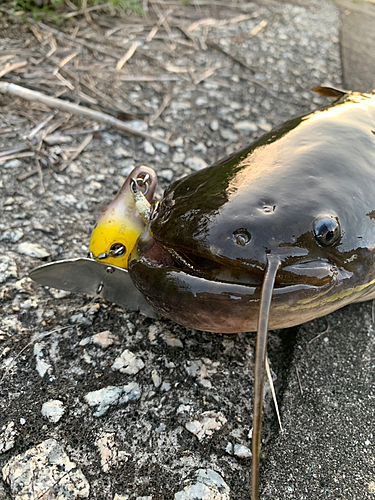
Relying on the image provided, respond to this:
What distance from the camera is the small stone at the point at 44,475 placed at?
4.02ft

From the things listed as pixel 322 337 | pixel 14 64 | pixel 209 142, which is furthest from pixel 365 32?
pixel 322 337

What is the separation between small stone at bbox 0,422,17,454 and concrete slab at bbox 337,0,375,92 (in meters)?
3.73

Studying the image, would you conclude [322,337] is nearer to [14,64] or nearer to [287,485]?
[287,485]

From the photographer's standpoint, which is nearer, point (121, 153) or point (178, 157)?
point (121, 153)

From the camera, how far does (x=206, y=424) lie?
144 centimetres

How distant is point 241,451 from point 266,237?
0.73 metres

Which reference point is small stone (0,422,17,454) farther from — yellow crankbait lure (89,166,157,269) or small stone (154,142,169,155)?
small stone (154,142,169,155)

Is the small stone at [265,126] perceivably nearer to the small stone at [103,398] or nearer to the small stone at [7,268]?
the small stone at [7,268]

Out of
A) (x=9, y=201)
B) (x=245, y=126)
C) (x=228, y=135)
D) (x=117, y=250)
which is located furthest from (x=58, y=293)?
(x=245, y=126)

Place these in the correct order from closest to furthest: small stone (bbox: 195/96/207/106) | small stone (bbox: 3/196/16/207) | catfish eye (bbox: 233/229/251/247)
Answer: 1. catfish eye (bbox: 233/229/251/247)
2. small stone (bbox: 3/196/16/207)
3. small stone (bbox: 195/96/207/106)

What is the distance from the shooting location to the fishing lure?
1.23 m

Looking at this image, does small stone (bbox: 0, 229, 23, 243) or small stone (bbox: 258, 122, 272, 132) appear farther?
small stone (bbox: 258, 122, 272, 132)

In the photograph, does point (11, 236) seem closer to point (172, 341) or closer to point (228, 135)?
point (172, 341)

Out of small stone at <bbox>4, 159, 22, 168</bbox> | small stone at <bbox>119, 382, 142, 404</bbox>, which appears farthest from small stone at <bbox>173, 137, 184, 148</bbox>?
small stone at <bbox>119, 382, 142, 404</bbox>
